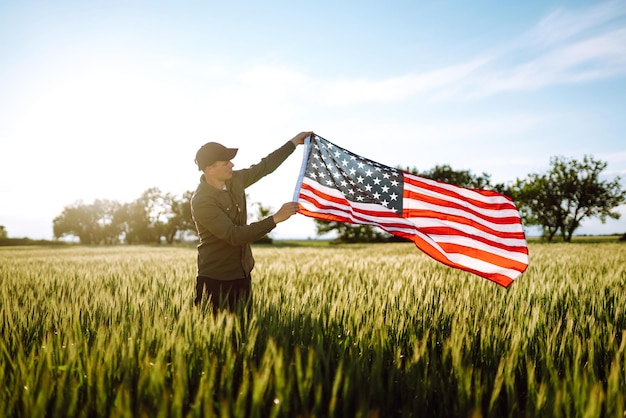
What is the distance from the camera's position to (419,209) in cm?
468

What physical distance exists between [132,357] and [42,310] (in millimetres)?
2623

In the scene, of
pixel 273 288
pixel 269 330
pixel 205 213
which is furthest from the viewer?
pixel 273 288

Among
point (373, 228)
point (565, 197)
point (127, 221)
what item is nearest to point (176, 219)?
point (127, 221)

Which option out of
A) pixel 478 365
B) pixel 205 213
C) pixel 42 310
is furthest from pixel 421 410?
pixel 42 310

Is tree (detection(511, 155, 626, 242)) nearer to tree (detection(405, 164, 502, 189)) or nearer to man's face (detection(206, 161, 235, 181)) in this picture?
tree (detection(405, 164, 502, 189))

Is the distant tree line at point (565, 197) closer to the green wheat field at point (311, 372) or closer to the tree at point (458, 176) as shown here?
the tree at point (458, 176)

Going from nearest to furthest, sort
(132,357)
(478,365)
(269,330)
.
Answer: (132,357), (478,365), (269,330)

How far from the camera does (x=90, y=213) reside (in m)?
82.1

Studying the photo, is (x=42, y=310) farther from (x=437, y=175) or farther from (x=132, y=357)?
(x=437, y=175)

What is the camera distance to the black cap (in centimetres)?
386

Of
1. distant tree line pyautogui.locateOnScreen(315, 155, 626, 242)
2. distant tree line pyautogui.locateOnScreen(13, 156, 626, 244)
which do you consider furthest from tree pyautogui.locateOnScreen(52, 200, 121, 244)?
distant tree line pyautogui.locateOnScreen(315, 155, 626, 242)

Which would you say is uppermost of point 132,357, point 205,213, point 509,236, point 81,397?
point 205,213

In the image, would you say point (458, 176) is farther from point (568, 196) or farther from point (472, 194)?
point (472, 194)

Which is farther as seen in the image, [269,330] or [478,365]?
[269,330]
